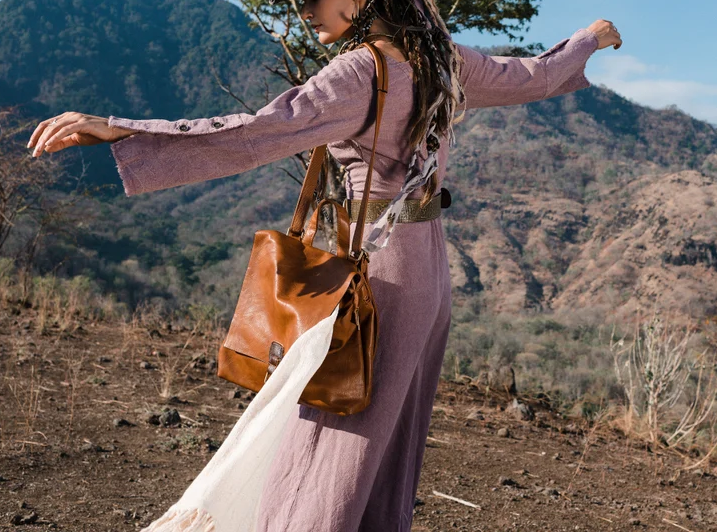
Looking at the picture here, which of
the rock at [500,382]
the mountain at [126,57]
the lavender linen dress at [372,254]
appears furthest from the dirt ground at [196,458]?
the mountain at [126,57]

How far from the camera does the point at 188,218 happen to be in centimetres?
3825

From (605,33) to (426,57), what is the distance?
2.30 feet

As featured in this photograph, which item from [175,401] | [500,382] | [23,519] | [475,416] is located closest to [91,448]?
[23,519]

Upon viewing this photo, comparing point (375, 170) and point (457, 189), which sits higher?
point (457, 189)

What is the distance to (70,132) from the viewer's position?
130cm

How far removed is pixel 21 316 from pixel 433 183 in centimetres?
604

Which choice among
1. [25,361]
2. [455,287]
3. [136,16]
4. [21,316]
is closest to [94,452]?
[25,361]

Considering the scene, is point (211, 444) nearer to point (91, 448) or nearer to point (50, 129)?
point (91, 448)

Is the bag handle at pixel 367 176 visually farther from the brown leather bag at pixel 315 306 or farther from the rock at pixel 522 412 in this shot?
the rock at pixel 522 412

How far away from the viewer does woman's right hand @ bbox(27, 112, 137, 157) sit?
1.29 m

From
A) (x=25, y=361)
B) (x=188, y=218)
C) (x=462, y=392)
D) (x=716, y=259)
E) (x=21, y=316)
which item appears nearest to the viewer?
(x=25, y=361)

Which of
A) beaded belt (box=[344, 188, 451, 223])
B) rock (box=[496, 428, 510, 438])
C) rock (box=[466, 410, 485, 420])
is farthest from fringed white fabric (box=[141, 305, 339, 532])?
rock (box=[466, 410, 485, 420])

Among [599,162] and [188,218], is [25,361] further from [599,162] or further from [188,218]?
[599,162]

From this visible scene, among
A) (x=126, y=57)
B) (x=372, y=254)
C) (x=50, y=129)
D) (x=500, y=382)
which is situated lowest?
(x=500, y=382)
